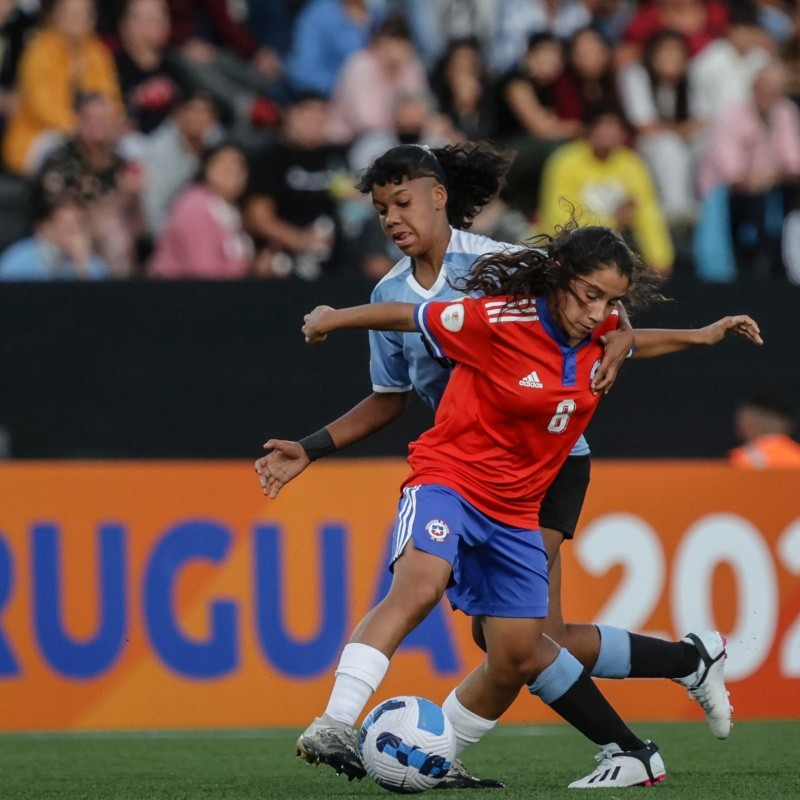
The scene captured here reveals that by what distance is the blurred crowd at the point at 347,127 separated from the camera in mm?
10344

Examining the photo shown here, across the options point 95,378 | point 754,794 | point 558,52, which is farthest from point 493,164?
point 558,52

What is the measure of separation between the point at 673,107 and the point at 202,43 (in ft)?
10.9

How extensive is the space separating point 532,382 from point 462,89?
6805mm

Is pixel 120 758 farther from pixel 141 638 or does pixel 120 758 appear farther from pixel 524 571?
pixel 524 571

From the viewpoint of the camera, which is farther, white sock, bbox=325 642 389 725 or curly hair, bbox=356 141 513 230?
curly hair, bbox=356 141 513 230

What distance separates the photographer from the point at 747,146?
11.5m

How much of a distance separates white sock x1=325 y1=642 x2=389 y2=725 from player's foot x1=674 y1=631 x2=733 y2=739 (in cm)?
133

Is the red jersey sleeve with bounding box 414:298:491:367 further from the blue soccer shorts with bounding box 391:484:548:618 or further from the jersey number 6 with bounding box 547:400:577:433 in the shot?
the blue soccer shorts with bounding box 391:484:548:618

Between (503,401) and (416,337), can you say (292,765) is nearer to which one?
(416,337)

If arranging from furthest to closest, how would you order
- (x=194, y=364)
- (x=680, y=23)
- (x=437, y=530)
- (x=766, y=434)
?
(x=680, y=23), (x=194, y=364), (x=766, y=434), (x=437, y=530)

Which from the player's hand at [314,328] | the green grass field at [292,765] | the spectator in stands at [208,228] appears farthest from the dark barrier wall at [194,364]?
the player's hand at [314,328]

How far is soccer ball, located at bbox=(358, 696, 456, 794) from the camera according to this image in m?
5.17

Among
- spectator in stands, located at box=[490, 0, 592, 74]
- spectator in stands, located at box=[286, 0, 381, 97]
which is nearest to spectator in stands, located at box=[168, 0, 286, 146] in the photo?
spectator in stands, located at box=[286, 0, 381, 97]

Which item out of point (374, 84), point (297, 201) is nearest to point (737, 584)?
point (297, 201)
